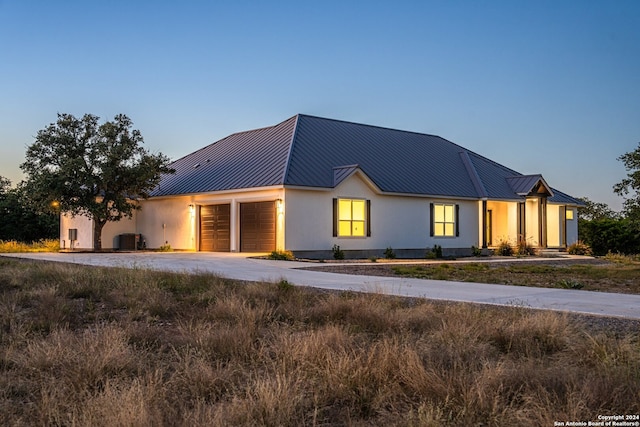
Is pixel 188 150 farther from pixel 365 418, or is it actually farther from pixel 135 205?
pixel 365 418

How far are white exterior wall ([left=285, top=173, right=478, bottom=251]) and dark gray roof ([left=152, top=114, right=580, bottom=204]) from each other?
567 mm

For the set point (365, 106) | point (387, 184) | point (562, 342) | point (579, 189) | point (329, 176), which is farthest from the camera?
point (579, 189)

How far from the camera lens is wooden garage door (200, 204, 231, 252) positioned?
27.1 meters

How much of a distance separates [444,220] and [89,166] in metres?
16.1

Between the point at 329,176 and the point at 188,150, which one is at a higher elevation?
the point at 188,150

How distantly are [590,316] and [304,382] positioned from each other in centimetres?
517

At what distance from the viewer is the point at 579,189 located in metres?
44.1

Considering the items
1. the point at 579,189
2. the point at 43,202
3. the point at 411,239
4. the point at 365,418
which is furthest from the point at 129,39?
the point at 579,189

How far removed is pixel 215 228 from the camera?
2766 cm

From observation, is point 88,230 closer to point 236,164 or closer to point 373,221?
point 236,164

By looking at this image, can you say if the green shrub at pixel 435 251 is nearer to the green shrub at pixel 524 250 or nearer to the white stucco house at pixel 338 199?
the white stucco house at pixel 338 199

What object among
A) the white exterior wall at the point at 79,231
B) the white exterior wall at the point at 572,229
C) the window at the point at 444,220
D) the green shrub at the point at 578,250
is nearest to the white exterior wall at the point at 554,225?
the white exterior wall at the point at 572,229

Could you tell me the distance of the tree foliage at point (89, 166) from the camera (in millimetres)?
25844

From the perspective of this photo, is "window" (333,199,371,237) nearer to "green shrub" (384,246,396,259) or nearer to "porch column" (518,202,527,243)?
"green shrub" (384,246,396,259)
